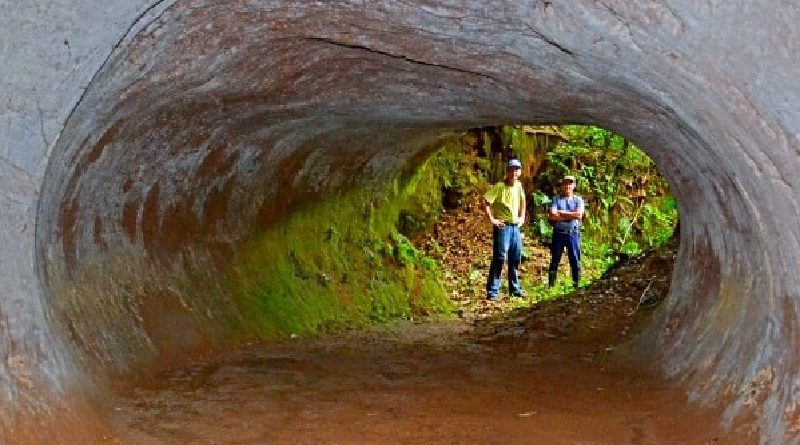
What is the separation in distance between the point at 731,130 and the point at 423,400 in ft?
7.92

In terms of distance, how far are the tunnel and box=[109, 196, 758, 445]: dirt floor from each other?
290 millimetres

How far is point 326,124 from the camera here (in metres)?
6.96

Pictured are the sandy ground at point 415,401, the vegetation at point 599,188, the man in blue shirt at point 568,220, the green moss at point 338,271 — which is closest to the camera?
the sandy ground at point 415,401

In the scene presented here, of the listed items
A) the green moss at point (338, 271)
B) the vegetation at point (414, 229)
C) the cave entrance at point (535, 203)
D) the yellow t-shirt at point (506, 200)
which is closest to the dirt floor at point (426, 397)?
the green moss at point (338, 271)

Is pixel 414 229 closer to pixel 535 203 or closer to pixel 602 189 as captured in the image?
pixel 535 203

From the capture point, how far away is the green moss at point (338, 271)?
337 inches

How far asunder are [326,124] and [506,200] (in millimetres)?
5854

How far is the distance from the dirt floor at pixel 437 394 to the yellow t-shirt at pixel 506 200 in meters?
3.50

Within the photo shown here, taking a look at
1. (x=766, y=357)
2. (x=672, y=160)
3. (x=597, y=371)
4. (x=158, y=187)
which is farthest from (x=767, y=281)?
(x=158, y=187)

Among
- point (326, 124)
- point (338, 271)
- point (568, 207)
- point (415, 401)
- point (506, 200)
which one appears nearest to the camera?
point (415, 401)

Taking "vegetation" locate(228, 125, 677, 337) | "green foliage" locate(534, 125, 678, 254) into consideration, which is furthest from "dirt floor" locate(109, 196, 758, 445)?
"green foliage" locate(534, 125, 678, 254)

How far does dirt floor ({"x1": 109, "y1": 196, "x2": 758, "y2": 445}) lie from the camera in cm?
424

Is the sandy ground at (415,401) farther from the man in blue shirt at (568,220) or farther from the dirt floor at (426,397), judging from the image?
the man in blue shirt at (568,220)

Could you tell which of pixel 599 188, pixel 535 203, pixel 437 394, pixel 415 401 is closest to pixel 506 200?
pixel 535 203
